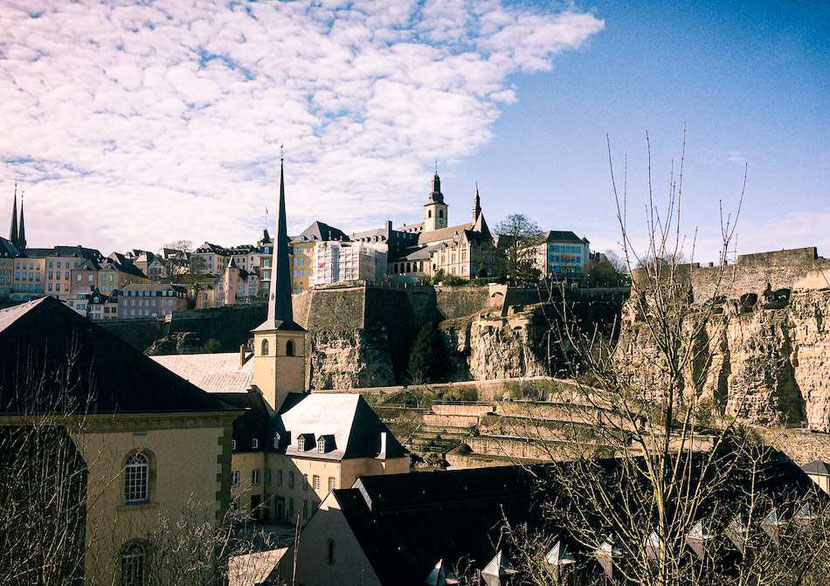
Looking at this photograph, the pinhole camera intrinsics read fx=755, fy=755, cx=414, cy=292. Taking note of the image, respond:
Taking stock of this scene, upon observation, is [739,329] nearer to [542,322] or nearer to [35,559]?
[542,322]

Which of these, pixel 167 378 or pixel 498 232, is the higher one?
pixel 498 232

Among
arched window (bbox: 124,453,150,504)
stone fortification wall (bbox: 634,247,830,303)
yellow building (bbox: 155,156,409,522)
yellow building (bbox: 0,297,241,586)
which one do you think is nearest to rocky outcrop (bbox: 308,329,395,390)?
yellow building (bbox: 155,156,409,522)

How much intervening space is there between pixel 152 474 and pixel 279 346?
87.1ft

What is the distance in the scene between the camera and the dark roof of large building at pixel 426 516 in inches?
733

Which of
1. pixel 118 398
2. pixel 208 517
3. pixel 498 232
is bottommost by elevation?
pixel 208 517

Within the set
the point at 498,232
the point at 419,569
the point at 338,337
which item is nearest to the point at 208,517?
the point at 419,569

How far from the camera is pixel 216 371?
4778 cm

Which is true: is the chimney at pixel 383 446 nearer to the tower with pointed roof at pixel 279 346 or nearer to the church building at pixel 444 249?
the tower with pointed roof at pixel 279 346

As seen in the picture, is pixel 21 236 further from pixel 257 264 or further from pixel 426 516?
pixel 426 516

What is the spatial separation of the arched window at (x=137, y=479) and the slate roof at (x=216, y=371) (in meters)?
27.2

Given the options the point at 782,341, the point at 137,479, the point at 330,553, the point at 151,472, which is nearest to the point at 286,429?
the point at 330,553

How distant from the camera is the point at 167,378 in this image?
57.3ft

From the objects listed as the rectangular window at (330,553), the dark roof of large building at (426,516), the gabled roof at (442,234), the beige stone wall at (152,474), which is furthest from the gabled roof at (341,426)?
the gabled roof at (442,234)

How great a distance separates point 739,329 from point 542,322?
25.2m
